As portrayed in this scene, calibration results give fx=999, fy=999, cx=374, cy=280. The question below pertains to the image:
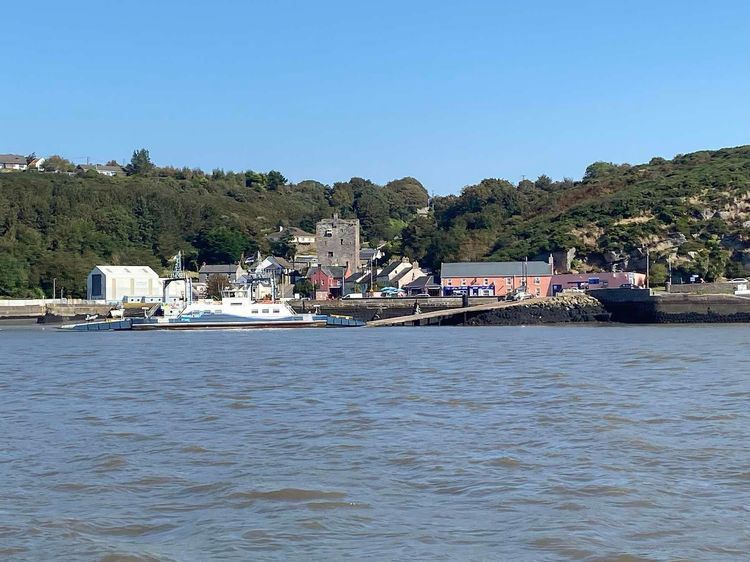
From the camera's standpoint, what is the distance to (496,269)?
A: 2766 inches

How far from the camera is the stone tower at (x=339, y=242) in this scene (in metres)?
87.1

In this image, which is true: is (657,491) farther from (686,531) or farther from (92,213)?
(92,213)

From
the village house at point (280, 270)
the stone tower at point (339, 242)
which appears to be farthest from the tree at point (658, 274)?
the village house at point (280, 270)

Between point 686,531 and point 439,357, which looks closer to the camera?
point 686,531

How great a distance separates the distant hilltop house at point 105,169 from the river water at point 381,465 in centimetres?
12761

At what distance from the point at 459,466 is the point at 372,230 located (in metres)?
112

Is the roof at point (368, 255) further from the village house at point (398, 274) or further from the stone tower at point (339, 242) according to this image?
the village house at point (398, 274)

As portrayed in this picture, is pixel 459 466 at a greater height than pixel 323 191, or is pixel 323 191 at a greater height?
pixel 323 191

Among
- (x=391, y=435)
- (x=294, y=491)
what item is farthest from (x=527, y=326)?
(x=294, y=491)

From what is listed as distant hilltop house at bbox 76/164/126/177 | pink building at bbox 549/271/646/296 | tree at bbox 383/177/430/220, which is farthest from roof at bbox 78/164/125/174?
pink building at bbox 549/271/646/296

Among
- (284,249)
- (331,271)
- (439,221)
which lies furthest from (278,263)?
(439,221)

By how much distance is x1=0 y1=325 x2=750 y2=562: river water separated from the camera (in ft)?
26.8

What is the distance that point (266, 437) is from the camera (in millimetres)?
13203

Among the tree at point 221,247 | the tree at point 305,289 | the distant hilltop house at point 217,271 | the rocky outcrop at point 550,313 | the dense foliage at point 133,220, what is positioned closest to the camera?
the rocky outcrop at point 550,313
